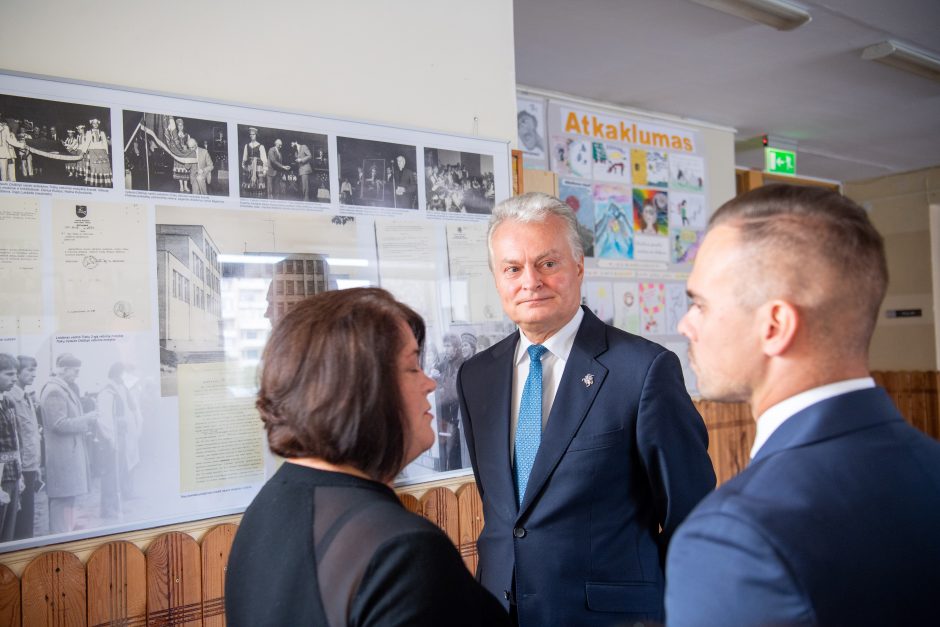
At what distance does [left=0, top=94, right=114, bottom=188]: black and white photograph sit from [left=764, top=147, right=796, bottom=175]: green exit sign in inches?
234

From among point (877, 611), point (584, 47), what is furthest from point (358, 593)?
point (584, 47)

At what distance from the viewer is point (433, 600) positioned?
1.01 metres

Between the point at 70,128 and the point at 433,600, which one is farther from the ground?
the point at 70,128

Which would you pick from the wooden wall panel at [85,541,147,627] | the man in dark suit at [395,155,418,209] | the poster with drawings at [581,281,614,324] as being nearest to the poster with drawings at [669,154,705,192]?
the poster with drawings at [581,281,614,324]

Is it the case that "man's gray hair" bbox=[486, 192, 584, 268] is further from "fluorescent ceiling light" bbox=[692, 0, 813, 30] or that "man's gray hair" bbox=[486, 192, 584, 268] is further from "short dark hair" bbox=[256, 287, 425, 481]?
"fluorescent ceiling light" bbox=[692, 0, 813, 30]

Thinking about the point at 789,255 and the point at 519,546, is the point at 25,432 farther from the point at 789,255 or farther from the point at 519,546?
the point at 789,255

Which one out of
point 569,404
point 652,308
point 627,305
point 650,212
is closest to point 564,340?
point 569,404

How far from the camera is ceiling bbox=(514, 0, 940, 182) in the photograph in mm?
4074

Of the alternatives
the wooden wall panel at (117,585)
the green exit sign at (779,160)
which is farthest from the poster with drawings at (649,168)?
the wooden wall panel at (117,585)

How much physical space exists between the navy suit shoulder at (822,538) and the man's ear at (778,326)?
0.12 m

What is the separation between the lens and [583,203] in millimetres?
5035

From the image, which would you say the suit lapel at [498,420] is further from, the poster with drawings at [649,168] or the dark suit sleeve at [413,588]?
the poster with drawings at [649,168]

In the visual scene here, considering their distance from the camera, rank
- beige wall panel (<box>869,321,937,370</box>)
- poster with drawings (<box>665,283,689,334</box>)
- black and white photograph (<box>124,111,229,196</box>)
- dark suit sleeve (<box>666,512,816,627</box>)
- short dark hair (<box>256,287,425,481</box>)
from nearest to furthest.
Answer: dark suit sleeve (<box>666,512,816,627</box>) < short dark hair (<box>256,287,425,481</box>) < black and white photograph (<box>124,111,229,196</box>) < poster with drawings (<box>665,283,689,334</box>) < beige wall panel (<box>869,321,937,370</box>)

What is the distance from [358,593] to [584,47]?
4.17 meters
